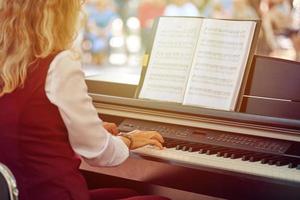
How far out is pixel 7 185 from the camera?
1415 mm

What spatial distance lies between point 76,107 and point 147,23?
861 cm

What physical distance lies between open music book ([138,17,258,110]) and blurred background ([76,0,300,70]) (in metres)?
5.59

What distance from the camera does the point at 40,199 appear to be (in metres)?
1.60

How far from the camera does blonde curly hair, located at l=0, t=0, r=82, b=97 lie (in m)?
1.54

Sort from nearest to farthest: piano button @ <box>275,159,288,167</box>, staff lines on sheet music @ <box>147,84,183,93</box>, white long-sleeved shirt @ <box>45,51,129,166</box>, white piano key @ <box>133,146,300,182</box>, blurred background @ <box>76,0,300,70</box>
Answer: white long-sleeved shirt @ <box>45,51,129,166</box> < white piano key @ <box>133,146,300,182</box> < piano button @ <box>275,159,288,167</box> < staff lines on sheet music @ <box>147,84,183,93</box> < blurred background @ <box>76,0,300,70</box>

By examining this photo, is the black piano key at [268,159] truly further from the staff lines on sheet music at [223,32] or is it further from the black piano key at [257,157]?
the staff lines on sheet music at [223,32]

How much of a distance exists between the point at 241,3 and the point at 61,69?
7.20 metres

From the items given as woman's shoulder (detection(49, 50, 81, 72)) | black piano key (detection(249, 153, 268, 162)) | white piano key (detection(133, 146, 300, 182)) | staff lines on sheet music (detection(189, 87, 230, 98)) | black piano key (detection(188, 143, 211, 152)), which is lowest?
white piano key (detection(133, 146, 300, 182))

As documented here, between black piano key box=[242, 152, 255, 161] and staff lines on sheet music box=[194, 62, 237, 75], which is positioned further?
staff lines on sheet music box=[194, 62, 237, 75]

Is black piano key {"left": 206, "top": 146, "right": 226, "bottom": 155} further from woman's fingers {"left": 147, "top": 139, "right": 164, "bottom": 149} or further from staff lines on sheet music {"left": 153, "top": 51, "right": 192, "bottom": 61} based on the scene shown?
staff lines on sheet music {"left": 153, "top": 51, "right": 192, "bottom": 61}

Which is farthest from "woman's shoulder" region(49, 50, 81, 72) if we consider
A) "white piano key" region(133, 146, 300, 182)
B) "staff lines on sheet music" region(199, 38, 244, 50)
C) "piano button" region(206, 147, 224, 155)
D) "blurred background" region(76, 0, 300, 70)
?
"blurred background" region(76, 0, 300, 70)

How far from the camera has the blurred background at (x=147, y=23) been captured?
8.18m

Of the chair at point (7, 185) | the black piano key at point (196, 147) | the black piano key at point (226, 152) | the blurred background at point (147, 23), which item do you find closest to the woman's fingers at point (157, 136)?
the black piano key at point (196, 147)

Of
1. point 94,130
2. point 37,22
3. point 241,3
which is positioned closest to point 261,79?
point 94,130
